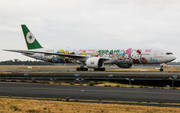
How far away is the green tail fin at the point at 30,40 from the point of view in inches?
1953

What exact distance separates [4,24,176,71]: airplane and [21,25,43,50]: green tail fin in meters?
1.19

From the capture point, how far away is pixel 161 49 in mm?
37844

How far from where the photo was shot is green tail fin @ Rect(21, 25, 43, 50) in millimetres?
49594

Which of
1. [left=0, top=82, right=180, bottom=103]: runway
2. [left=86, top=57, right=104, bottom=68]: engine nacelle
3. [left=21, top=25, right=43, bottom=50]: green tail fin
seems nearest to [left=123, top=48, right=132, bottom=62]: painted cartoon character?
[left=86, top=57, right=104, bottom=68]: engine nacelle

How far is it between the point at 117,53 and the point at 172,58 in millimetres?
8704

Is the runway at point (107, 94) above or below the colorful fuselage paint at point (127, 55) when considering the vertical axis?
below

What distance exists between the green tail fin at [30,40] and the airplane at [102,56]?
119 centimetres

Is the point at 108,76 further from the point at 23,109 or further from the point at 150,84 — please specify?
the point at 23,109

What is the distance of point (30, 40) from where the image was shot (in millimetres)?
49719

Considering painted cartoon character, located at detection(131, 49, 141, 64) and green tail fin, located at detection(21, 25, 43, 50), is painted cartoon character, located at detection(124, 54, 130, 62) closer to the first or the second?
painted cartoon character, located at detection(131, 49, 141, 64)

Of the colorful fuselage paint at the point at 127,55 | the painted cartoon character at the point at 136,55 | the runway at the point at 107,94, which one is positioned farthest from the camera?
the painted cartoon character at the point at 136,55

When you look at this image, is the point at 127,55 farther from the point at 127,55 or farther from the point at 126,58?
the point at 126,58

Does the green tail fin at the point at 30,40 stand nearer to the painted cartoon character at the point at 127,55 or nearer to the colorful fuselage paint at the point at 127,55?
the colorful fuselage paint at the point at 127,55

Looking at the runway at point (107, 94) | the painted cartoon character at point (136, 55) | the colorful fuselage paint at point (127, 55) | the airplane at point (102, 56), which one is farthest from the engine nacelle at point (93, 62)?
the runway at point (107, 94)
